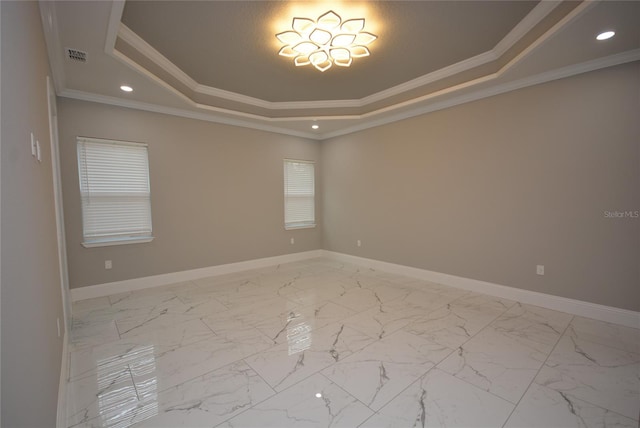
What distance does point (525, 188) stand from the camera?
340 cm

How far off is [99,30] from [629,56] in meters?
4.82

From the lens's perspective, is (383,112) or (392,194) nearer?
(383,112)

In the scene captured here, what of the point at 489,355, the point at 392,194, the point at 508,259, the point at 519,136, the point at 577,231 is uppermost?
the point at 519,136

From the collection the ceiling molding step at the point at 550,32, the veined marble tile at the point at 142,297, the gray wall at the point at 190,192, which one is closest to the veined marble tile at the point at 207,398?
the veined marble tile at the point at 142,297

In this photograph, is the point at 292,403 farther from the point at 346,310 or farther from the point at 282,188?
the point at 282,188

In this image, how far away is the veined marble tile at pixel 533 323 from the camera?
2.65 metres

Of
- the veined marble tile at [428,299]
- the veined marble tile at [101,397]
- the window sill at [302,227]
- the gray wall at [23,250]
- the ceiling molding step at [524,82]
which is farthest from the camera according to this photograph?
the window sill at [302,227]

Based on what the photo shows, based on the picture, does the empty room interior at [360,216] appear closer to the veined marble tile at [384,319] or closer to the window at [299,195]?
the veined marble tile at [384,319]

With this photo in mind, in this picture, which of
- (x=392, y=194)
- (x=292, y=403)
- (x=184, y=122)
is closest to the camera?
(x=292, y=403)

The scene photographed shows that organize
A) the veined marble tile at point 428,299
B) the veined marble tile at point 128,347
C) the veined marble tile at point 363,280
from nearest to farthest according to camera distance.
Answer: the veined marble tile at point 128,347, the veined marble tile at point 428,299, the veined marble tile at point 363,280

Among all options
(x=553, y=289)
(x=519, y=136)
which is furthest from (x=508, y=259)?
(x=519, y=136)

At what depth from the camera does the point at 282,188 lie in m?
5.62

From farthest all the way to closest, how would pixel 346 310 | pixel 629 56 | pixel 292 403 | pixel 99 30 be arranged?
pixel 346 310 → pixel 629 56 → pixel 99 30 → pixel 292 403

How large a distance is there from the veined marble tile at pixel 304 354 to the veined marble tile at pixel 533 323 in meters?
1.50
